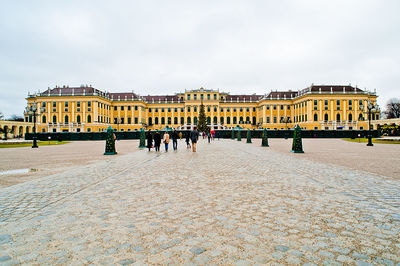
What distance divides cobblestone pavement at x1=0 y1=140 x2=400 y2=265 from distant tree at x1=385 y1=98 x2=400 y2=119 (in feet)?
274

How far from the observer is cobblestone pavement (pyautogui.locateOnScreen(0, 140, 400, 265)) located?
2619 millimetres

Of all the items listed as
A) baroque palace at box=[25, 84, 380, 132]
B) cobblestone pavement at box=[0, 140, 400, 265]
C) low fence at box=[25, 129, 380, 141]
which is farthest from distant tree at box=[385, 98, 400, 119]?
cobblestone pavement at box=[0, 140, 400, 265]

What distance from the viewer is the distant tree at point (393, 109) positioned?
71688 millimetres

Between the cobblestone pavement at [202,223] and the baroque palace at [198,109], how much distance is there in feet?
195

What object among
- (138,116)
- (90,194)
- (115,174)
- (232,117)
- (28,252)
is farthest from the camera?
(232,117)

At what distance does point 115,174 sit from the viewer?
7.85 meters

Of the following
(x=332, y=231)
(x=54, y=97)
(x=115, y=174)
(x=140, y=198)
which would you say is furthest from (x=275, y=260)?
(x=54, y=97)

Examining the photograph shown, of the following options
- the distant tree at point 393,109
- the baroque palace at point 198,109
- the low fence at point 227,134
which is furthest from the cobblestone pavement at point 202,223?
the distant tree at point 393,109

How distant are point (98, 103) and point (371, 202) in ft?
239

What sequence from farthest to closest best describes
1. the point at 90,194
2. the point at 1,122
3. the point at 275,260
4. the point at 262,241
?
the point at 1,122 < the point at 90,194 < the point at 262,241 < the point at 275,260

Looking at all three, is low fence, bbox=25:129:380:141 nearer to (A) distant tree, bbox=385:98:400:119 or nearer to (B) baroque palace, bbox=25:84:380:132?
(B) baroque palace, bbox=25:84:380:132

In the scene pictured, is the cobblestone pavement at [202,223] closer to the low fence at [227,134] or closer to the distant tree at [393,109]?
the low fence at [227,134]

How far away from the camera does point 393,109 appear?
237 ft

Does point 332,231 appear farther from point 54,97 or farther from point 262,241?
point 54,97
